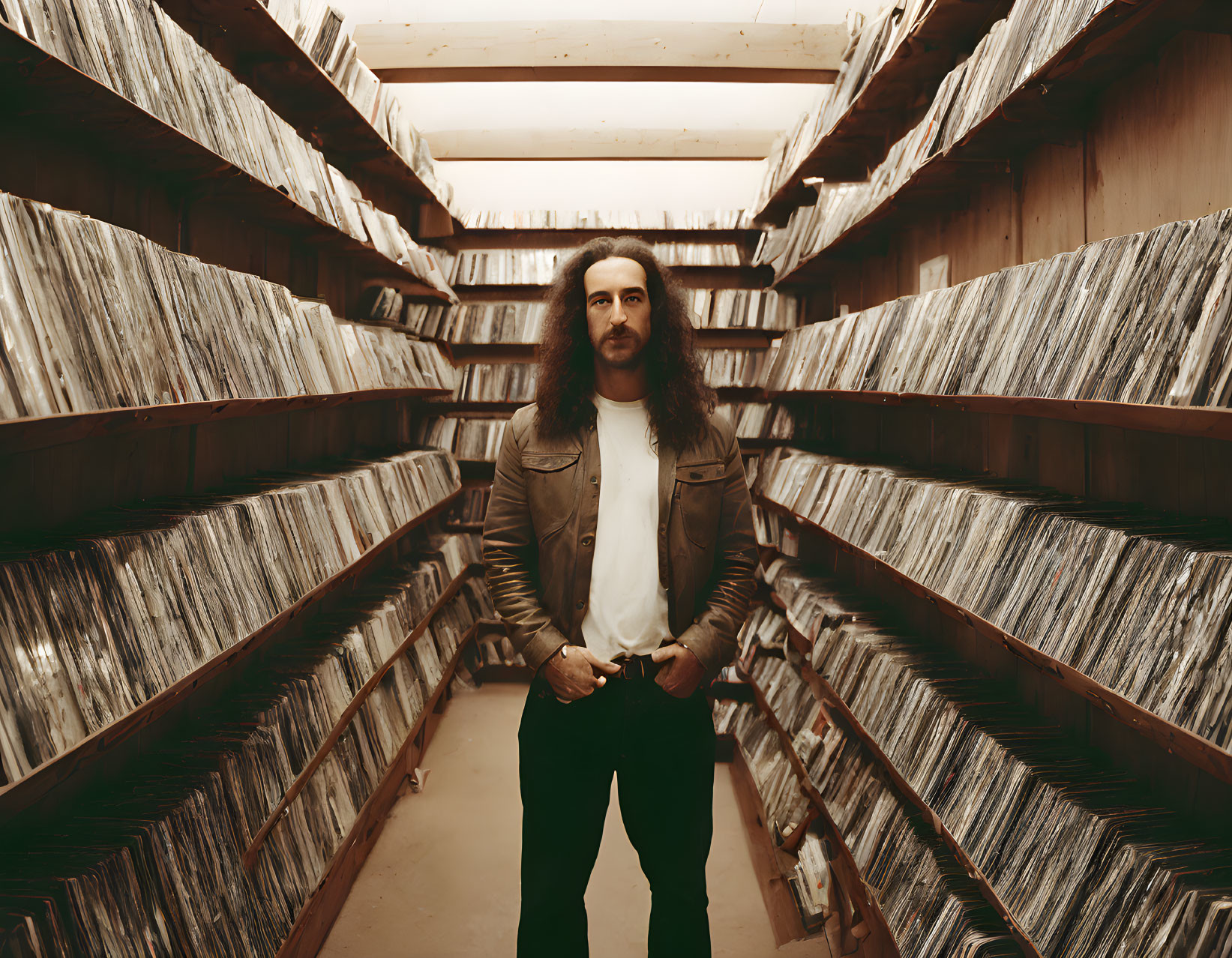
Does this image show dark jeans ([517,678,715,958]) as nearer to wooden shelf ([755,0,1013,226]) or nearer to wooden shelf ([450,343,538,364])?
wooden shelf ([755,0,1013,226])

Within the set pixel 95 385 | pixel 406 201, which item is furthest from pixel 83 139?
pixel 406 201

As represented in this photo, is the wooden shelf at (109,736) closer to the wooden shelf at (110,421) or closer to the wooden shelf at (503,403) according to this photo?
the wooden shelf at (110,421)

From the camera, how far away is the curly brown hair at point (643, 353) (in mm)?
1720

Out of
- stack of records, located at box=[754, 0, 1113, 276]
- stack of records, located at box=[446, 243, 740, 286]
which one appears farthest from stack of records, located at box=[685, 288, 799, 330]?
stack of records, located at box=[754, 0, 1113, 276]

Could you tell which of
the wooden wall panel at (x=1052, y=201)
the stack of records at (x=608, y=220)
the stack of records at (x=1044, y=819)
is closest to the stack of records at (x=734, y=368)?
the stack of records at (x=608, y=220)

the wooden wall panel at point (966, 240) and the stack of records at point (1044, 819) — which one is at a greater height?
the wooden wall panel at point (966, 240)

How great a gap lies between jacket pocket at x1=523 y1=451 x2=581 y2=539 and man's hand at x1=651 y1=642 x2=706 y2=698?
350 millimetres

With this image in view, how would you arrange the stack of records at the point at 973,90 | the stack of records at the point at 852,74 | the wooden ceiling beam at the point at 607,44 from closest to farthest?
the stack of records at the point at 973,90
the stack of records at the point at 852,74
the wooden ceiling beam at the point at 607,44

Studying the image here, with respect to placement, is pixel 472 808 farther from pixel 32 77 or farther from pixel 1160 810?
pixel 32 77

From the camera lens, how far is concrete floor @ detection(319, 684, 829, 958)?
2281mm

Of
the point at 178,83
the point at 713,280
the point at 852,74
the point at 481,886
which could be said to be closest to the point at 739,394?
the point at 713,280

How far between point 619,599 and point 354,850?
1.63m

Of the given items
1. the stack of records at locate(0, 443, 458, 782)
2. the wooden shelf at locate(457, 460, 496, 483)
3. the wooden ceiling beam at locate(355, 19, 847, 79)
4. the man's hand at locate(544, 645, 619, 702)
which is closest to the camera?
the stack of records at locate(0, 443, 458, 782)

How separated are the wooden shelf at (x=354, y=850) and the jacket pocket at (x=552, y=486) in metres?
1.15
